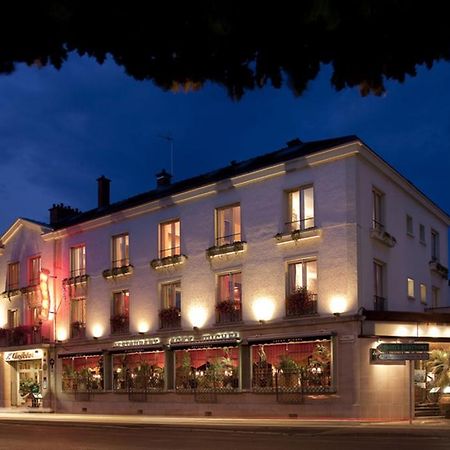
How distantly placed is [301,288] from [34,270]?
18709mm

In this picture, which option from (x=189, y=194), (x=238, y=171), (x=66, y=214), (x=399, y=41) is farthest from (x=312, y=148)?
(x=399, y=41)

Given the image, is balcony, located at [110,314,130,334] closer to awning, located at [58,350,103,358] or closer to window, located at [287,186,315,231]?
awning, located at [58,350,103,358]

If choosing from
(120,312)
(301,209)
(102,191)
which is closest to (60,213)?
(102,191)

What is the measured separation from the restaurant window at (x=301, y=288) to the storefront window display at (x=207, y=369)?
3368 millimetres

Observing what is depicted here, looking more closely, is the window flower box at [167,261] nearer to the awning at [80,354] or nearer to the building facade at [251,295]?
the building facade at [251,295]

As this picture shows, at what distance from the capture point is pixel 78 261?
131 ft

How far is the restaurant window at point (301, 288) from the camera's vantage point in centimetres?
2909

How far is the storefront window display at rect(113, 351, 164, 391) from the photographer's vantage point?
34.4 m

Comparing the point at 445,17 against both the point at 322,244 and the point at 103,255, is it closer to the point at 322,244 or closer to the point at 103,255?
the point at 322,244

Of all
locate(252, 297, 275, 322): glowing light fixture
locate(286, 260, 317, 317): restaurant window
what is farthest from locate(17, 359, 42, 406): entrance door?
locate(286, 260, 317, 317): restaurant window

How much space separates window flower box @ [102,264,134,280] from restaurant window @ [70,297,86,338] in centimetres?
232

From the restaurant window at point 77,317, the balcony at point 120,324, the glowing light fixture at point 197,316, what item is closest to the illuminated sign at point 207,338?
the glowing light fixture at point 197,316

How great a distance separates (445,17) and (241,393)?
27422 millimetres

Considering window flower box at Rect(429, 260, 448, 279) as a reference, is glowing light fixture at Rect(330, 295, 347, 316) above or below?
below
